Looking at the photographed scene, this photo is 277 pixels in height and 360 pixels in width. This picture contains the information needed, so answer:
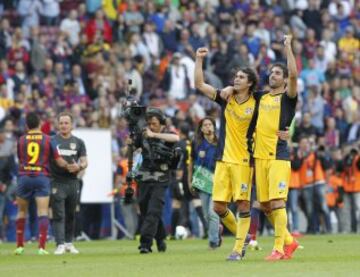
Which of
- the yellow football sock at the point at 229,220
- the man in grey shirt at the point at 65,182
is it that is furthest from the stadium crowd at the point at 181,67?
the yellow football sock at the point at 229,220

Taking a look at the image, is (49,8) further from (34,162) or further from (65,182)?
(34,162)

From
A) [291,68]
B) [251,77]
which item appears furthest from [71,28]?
[291,68]

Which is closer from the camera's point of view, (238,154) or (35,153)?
(238,154)

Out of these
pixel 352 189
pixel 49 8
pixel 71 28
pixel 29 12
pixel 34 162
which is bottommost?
pixel 352 189

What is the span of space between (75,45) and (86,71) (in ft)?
3.04

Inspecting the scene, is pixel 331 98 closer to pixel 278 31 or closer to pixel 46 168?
pixel 278 31

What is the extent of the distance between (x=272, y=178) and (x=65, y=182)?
562 cm

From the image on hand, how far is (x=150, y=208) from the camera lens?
21.9 meters

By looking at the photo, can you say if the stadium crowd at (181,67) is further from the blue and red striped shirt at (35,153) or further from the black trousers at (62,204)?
the blue and red striped shirt at (35,153)

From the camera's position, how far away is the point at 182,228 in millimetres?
29312

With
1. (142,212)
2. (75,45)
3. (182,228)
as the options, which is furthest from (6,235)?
(142,212)

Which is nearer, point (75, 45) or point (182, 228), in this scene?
point (182, 228)

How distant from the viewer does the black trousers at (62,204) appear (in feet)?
76.1

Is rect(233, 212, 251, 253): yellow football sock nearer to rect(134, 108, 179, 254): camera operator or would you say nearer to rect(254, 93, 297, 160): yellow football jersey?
rect(254, 93, 297, 160): yellow football jersey
